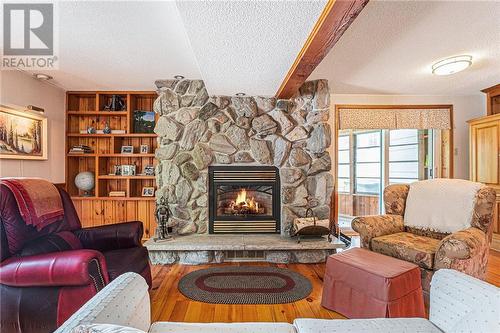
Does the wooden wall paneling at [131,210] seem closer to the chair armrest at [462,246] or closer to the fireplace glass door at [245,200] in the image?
the fireplace glass door at [245,200]

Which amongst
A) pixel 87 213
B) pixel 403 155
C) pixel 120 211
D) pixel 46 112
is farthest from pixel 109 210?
pixel 403 155

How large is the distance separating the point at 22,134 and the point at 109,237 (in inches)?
76.7

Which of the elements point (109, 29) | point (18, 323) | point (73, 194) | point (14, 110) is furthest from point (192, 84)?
point (18, 323)

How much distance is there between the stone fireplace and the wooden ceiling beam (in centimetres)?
84

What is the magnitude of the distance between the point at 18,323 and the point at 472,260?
3282 mm

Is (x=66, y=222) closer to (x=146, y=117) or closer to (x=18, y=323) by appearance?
(x=18, y=323)

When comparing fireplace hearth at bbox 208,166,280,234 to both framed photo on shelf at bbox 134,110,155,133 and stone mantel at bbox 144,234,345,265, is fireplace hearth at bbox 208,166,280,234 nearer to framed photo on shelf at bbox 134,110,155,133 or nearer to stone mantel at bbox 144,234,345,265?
stone mantel at bbox 144,234,345,265

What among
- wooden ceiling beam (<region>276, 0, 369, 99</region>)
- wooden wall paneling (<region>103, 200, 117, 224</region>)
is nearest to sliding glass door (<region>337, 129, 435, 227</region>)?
wooden ceiling beam (<region>276, 0, 369, 99</region>)

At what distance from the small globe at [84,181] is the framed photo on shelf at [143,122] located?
3.13 ft

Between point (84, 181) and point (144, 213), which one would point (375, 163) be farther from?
point (84, 181)

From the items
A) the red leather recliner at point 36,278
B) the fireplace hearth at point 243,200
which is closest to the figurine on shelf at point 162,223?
the fireplace hearth at point 243,200

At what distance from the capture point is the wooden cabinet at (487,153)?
3.58m

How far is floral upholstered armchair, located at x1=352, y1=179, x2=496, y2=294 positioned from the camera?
2.13m

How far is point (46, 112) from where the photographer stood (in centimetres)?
356
